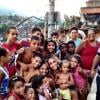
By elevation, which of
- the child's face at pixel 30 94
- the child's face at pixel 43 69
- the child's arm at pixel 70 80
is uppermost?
the child's face at pixel 43 69

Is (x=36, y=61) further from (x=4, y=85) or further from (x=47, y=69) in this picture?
(x=4, y=85)

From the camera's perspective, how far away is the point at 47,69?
25.6ft

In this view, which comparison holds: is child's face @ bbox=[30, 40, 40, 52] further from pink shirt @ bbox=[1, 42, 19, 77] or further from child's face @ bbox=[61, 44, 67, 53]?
child's face @ bbox=[61, 44, 67, 53]

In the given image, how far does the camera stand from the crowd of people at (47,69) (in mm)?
6812

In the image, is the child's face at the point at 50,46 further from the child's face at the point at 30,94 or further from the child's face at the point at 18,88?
the child's face at the point at 18,88

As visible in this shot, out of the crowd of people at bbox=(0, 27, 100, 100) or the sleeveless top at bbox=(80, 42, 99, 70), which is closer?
the crowd of people at bbox=(0, 27, 100, 100)

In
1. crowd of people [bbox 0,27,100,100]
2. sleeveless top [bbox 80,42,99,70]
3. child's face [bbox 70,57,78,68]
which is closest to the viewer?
crowd of people [bbox 0,27,100,100]

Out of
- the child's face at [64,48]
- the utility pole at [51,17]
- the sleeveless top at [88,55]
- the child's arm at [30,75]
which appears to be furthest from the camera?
the utility pole at [51,17]

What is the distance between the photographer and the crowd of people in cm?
681

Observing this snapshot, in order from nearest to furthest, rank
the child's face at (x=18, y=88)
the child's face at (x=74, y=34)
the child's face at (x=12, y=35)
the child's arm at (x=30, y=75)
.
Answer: the child's face at (x=18, y=88) < the child's arm at (x=30, y=75) < the child's face at (x=12, y=35) < the child's face at (x=74, y=34)

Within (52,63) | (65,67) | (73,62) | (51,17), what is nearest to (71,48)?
(73,62)

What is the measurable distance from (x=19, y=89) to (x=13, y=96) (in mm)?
163

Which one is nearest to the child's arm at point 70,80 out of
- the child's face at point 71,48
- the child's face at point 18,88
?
the child's face at point 71,48

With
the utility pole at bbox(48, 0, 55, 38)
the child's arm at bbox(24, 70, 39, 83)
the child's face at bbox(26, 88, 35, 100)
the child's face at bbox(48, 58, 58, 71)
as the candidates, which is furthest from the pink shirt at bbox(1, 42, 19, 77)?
the utility pole at bbox(48, 0, 55, 38)
